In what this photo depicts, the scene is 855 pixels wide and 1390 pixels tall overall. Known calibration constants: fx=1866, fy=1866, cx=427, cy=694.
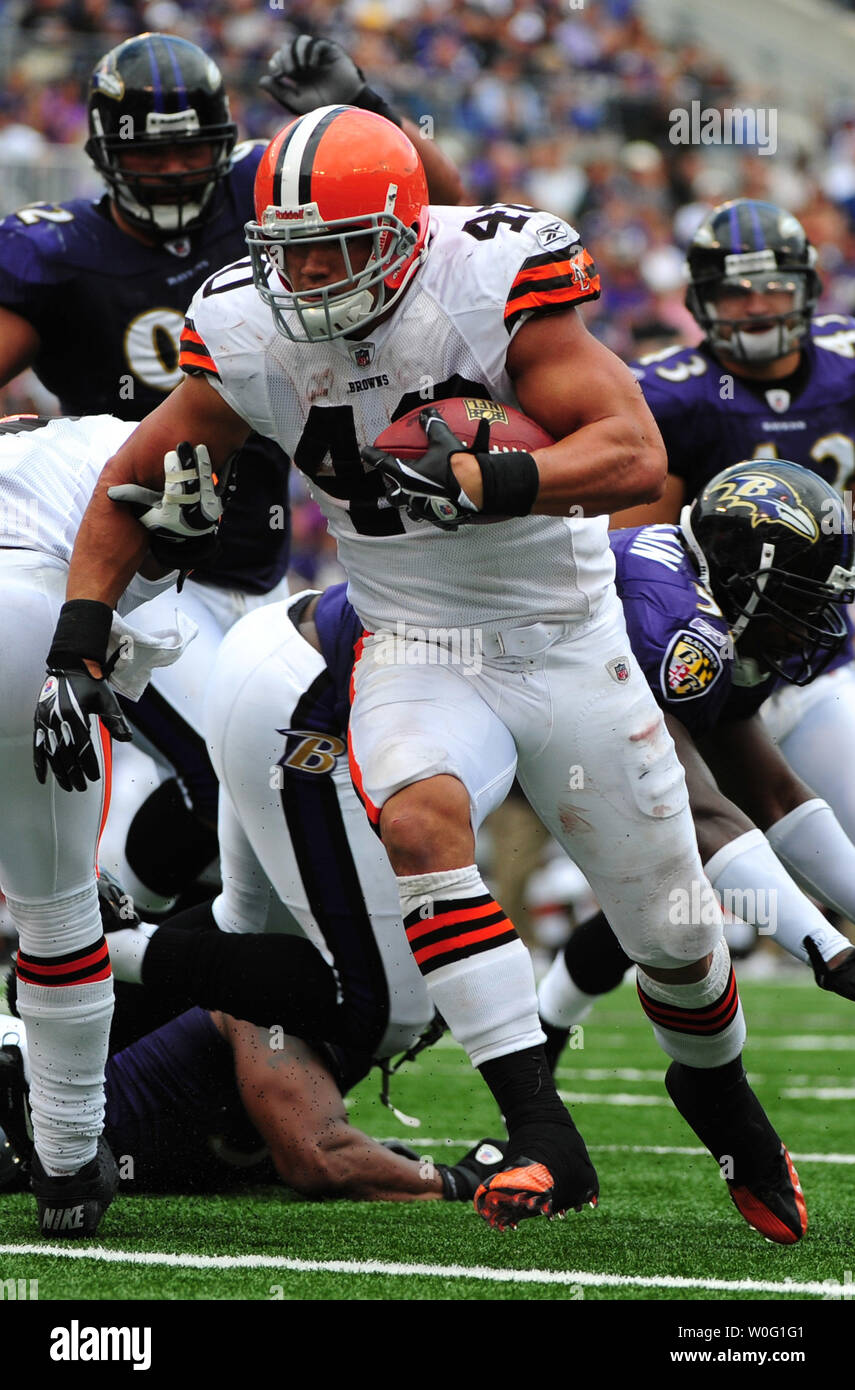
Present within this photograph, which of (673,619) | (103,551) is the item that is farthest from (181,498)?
(673,619)

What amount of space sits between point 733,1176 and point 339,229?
6.15 feet

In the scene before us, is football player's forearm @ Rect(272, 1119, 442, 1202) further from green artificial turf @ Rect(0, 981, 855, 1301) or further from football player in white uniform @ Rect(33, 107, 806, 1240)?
football player in white uniform @ Rect(33, 107, 806, 1240)

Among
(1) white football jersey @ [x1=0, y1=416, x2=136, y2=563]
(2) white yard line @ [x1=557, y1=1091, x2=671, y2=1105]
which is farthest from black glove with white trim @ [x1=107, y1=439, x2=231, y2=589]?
(2) white yard line @ [x1=557, y1=1091, x2=671, y2=1105]

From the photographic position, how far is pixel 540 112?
1409 cm

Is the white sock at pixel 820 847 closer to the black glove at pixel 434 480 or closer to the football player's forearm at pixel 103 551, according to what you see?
the black glove at pixel 434 480

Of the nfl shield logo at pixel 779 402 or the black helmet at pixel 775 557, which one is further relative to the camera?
the nfl shield logo at pixel 779 402

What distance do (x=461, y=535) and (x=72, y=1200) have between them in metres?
1.40

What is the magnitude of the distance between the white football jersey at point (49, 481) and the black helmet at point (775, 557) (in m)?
1.23

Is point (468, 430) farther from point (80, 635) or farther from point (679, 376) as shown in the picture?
point (679, 376)

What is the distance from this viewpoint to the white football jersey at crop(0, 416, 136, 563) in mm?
3334

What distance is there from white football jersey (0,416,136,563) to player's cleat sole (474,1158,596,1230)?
1.37 metres

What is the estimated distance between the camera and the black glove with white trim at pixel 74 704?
3.01 meters

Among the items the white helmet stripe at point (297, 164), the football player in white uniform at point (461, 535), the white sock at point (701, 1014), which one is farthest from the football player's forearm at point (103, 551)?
the white sock at point (701, 1014)

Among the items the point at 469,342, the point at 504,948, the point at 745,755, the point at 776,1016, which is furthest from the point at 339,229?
the point at 776,1016
